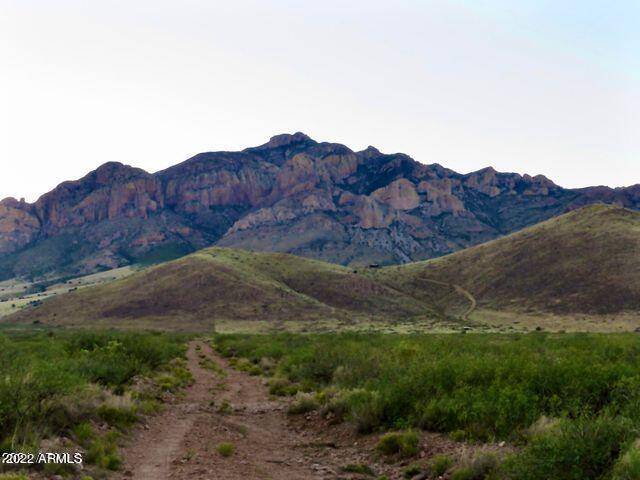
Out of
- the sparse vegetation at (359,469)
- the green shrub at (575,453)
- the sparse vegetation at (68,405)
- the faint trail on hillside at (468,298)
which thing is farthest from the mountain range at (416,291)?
the green shrub at (575,453)

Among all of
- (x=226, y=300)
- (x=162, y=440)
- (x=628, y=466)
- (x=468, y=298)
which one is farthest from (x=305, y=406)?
(x=468, y=298)

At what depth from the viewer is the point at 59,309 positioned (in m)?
103

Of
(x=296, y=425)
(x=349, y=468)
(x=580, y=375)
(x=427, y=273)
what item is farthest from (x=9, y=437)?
(x=427, y=273)

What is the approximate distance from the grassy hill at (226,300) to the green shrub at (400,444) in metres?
74.1

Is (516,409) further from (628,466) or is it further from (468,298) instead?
(468,298)

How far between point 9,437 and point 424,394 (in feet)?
32.1

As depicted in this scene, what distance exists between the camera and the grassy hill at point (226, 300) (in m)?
92.8

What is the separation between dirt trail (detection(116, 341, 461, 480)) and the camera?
1030cm

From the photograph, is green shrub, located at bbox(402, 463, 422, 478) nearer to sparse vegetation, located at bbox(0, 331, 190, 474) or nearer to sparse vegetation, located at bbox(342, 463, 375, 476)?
sparse vegetation, located at bbox(342, 463, 375, 476)

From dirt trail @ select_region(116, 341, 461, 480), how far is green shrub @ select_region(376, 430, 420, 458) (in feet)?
0.69

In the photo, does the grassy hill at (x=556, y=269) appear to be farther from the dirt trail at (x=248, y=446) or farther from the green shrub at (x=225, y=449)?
the green shrub at (x=225, y=449)

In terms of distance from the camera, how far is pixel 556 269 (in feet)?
319

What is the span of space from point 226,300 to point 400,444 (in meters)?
92.2

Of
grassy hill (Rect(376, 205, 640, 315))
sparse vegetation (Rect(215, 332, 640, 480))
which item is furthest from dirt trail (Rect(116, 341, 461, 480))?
grassy hill (Rect(376, 205, 640, 315))
